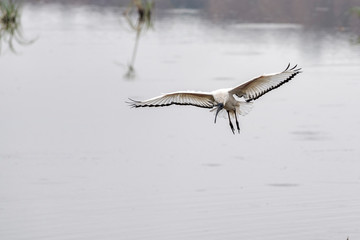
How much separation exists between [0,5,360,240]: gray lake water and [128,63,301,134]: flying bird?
8.04 ft

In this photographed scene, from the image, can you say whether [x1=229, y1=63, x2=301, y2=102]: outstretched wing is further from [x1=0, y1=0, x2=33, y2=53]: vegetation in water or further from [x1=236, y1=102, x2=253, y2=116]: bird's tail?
[x1=0, y1=0, x2=33, y2=53]: vegetation in water

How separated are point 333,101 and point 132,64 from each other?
569 cm

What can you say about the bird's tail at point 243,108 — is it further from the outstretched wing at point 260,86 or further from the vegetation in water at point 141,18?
the vegetation in water at point 141,18

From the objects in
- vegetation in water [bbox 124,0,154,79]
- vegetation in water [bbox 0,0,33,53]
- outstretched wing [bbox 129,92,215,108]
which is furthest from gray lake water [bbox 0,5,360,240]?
vegetation in water [bbox 124,0,154,79]

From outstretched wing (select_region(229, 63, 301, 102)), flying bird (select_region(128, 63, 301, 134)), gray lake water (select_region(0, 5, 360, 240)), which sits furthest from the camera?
gray lake water (select_region(0, 5, 360, 240))

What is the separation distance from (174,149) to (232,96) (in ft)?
19.1

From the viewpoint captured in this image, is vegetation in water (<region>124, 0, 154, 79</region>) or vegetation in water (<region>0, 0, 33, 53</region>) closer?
vegetation in water (<region>0, 0, 33, 53</region>)

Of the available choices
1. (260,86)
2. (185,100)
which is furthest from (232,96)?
(185,100)

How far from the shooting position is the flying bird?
7957 millimetres

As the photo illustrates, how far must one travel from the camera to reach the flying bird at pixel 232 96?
26.1 feet

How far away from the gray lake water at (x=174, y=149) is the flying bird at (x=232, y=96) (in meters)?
2.45

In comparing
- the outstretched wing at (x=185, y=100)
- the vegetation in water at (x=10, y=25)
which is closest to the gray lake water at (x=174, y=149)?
the vegetation in water at (x=10, y=25)

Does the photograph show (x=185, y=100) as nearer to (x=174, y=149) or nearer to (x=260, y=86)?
(x=260, y=86)

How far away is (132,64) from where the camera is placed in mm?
21188
